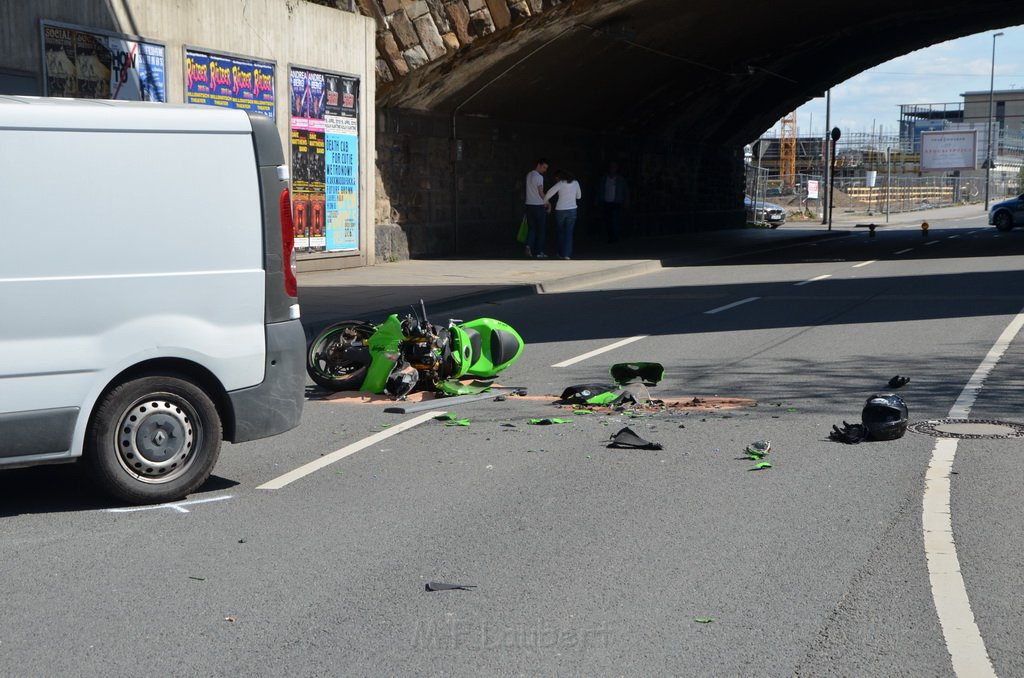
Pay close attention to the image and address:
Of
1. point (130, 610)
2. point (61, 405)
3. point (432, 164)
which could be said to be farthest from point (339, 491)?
point (432, 164)

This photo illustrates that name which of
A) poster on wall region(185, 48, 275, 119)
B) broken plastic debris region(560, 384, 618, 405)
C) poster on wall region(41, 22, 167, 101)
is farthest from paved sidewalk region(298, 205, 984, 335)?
broken plastic debris region(560, 384, 618, 405)

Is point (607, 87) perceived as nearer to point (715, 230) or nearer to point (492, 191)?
point (492, 191)

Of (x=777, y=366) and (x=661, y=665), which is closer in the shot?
(x=661, y=665)

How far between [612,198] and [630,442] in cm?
2443

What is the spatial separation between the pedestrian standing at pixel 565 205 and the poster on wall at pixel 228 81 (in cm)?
707

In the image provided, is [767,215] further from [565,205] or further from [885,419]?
[885,419]

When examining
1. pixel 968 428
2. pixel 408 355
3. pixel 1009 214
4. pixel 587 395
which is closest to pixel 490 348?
pixel 408 355

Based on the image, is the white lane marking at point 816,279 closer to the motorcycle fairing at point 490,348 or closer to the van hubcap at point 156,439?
the motorcycle fairing at point 490,348

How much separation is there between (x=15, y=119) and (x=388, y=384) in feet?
13.8

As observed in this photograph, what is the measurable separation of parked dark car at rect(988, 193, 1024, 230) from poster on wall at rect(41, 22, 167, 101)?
3236 centimetres

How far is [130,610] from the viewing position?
4684mm

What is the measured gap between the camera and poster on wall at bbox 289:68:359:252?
20.2m

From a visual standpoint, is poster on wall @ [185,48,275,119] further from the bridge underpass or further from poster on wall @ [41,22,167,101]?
the bridge underpass

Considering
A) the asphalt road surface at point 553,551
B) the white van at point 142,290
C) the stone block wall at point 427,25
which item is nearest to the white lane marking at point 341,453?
the asphalt road surface at point 553,551
